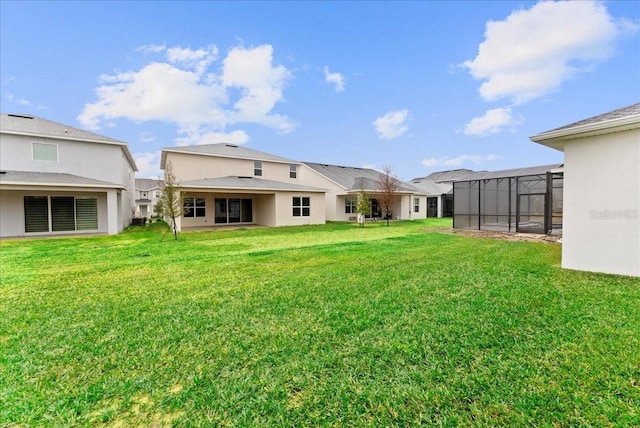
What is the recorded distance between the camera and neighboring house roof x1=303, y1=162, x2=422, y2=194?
80.0ft

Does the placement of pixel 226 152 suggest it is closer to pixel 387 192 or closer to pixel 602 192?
pixel 387 192

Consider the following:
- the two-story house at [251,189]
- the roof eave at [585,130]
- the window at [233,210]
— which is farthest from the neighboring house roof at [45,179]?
the roof eave at [585,130]

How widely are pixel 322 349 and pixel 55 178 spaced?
17247 millimetres

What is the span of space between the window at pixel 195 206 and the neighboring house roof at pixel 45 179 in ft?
17.0

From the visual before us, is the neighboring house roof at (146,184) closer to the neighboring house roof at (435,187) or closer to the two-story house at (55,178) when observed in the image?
the two-story house at (55,178)

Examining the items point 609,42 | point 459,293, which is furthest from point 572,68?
point 459,293

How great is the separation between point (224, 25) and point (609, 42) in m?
16.0

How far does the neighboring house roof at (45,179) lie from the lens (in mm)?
12836

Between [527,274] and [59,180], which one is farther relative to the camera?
[59,180]

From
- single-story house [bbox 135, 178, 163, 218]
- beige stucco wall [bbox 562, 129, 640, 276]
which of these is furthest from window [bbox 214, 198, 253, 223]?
single-story house [bbox 135, 178, 163, 218]

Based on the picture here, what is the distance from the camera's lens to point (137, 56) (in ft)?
50.5

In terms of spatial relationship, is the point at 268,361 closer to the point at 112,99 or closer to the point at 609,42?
the point at 609,42

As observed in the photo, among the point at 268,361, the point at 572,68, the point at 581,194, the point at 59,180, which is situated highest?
the point at 572,68

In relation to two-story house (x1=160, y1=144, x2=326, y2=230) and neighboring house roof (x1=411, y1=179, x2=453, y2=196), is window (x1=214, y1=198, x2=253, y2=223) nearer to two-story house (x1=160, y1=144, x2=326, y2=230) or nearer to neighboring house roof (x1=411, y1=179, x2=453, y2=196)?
two-story house (x1=160, y1=144, x2=326, y2=230)
